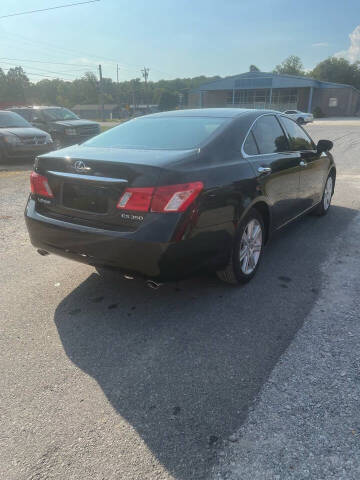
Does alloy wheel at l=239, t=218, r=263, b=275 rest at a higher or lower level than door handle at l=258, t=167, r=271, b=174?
lower

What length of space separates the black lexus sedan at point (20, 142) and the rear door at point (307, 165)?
845 cm

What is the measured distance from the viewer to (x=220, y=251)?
3215 mm

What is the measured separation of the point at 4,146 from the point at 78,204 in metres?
9.19

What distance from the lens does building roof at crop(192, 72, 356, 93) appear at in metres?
54.6

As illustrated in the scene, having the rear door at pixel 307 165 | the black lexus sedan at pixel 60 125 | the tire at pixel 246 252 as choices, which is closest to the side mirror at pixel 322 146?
the rear door at pixel 307 165

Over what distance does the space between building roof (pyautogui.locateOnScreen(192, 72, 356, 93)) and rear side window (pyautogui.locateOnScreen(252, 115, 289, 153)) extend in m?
55.8

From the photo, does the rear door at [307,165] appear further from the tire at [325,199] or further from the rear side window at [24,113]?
the rear side window at [24,113]

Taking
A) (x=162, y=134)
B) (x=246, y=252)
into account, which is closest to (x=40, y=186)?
(x=162, y=134)

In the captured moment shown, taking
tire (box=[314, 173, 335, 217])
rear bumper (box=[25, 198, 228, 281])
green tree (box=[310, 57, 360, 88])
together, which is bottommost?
tire (box=[314, 173, 335, 217])

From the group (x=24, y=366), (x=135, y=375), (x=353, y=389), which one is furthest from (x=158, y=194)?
(x=353, y=389)

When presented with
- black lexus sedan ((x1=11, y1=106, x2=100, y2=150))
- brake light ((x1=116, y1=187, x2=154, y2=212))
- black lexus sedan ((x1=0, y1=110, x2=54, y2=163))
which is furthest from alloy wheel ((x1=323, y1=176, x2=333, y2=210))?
black lexus sedan ((x1=11, y1=106, x2=100, y2=150))

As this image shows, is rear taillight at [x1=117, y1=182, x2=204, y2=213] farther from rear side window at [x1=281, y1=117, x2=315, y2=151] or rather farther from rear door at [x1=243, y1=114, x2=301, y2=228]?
rear side window at [x1=281, y1=117, x2=315, y2=151]

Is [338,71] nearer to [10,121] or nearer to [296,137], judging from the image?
[10,121]

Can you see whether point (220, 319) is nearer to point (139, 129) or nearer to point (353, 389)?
point (353, 389)
